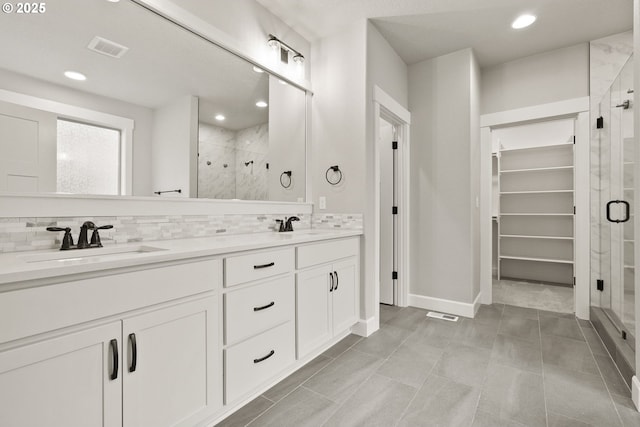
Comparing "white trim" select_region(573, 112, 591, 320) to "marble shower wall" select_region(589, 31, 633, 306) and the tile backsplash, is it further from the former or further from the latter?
the tile backsplash

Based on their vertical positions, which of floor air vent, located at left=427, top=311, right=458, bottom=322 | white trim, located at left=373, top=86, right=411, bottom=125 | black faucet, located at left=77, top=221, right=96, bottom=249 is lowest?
floor air vent, located at left=427, top=311, right=458, bottom=322

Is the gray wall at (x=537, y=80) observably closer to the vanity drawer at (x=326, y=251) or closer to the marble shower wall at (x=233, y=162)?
the vanity drawer at (x=326, y=251)

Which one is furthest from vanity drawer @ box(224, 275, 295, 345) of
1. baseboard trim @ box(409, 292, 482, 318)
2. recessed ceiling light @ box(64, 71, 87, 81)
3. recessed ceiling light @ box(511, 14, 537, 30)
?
recessed ceiling light @ box(511, 14, 537, 30)

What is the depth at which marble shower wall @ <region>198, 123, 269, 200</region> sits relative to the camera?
81.7 inches

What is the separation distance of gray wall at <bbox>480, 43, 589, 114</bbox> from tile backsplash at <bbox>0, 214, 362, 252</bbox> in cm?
237

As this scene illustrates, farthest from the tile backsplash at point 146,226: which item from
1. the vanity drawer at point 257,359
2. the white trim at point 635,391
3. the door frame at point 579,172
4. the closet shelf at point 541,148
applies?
the closet shelf at point 541,148

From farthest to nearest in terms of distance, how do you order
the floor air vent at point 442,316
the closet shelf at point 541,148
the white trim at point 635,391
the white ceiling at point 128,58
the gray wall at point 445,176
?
the closet shelf at point 541,148 < the gray wall at point 445,176 < the floor air vent at point 442,316 < the white trim at point 635,391 < the white ceiling at point 128,58

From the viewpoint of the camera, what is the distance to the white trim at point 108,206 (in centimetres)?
128

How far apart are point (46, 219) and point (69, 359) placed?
74 cm

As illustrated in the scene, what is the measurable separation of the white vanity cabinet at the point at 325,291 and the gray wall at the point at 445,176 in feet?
3.75

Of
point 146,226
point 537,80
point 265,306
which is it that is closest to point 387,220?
point 265,306

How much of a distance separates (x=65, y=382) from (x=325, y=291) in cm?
148

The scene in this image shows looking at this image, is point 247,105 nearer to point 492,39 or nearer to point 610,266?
point 492,39

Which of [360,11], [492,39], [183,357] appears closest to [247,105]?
[360,11]
